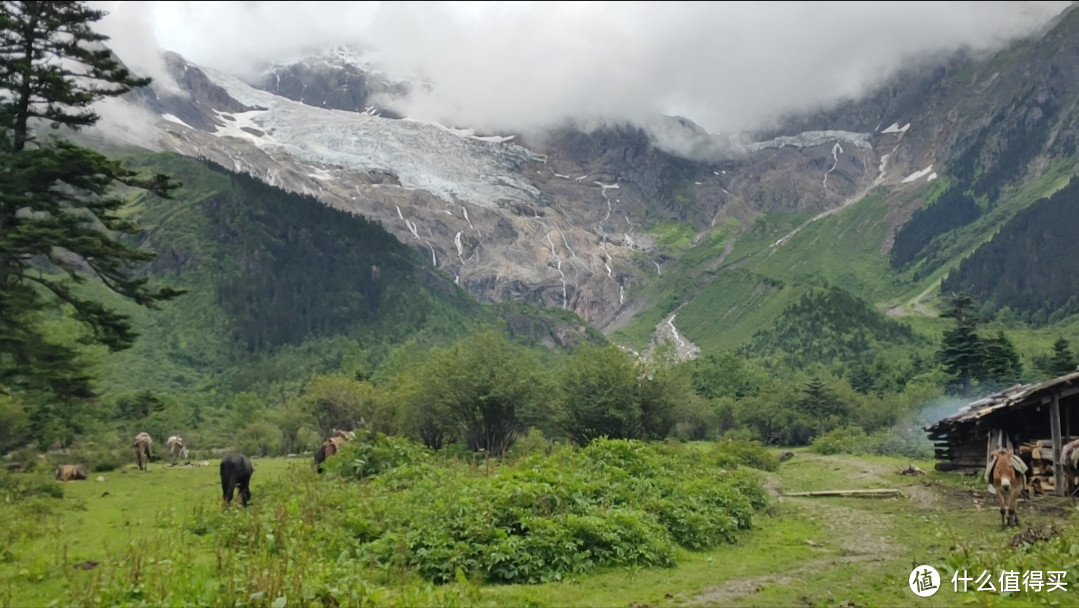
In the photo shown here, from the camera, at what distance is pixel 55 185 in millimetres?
23266

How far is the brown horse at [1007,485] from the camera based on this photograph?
15.2m

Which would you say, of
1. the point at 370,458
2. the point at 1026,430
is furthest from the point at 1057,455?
the point at 370,458

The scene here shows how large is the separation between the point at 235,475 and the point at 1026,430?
Answer: 23335mm

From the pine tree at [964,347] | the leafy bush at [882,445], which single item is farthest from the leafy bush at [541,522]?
the pine tree at [964,347]

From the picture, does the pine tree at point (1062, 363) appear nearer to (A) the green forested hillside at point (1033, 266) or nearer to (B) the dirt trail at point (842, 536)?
(B) the dirt trail at point (842, 536)

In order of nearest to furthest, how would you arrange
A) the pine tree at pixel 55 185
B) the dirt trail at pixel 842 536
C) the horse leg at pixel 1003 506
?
the dirt trail at pixel 842 536
the horse leg at pixel 1003 506
the pine tree at pixel 55 185

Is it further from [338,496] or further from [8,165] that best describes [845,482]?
[8,165]

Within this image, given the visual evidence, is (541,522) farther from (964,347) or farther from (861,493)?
(964,347)

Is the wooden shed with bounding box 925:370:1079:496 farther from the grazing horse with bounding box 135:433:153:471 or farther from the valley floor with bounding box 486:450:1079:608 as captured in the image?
the grazing horse with bounding box 135:433:153:471

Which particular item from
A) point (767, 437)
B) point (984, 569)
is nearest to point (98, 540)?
point (984, 569)

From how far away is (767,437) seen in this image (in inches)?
2522

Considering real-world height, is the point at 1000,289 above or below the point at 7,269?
above

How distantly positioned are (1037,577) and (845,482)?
18768 mm

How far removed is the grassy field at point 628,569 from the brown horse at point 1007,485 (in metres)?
0.47
